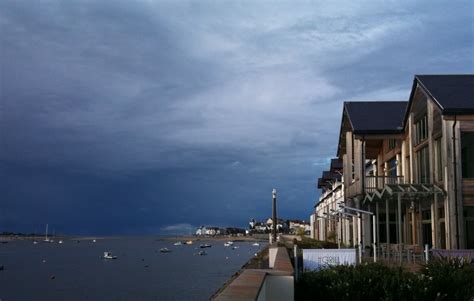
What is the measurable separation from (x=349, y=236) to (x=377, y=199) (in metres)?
12.1

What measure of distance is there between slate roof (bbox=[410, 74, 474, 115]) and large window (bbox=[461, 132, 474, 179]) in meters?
1.10

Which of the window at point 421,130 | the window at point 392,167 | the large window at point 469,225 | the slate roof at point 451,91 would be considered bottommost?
the large window at point 469,225

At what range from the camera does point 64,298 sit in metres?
58.0

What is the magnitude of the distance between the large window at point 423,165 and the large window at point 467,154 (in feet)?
11.8

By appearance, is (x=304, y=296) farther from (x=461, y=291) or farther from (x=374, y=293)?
(x=461, y=291)

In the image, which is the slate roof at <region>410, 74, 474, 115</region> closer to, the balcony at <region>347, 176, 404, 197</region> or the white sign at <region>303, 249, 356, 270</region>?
the balcony at <region>347, 176, 404, 197</region>

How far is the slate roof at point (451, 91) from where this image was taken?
28.8 metres

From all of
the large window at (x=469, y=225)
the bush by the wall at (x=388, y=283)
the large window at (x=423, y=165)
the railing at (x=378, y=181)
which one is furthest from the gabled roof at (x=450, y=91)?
the bush by the wall at (x=388, y=283)

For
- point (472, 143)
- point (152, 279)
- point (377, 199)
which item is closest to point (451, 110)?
point (472, 143)

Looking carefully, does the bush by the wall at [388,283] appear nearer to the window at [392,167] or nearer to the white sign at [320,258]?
the white sign at [320,258]

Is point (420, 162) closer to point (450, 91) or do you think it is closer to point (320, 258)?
point (450, 91)

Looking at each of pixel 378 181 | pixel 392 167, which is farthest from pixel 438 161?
pixel 392 167

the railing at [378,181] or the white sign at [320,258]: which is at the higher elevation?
the railing at [378,181]

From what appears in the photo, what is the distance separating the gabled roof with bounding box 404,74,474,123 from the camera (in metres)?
28.8
